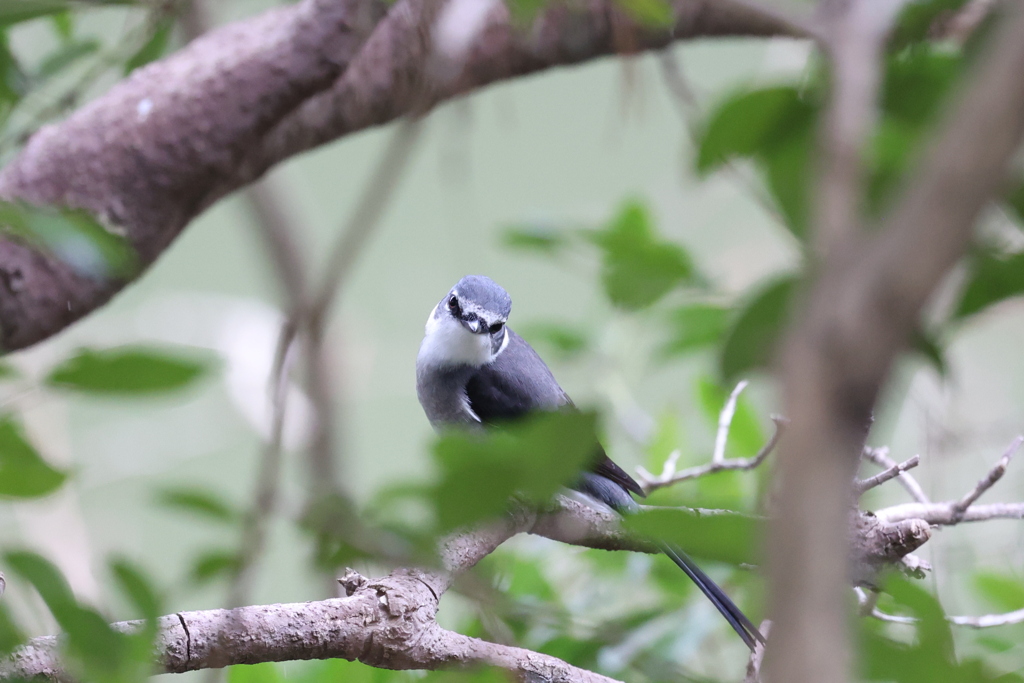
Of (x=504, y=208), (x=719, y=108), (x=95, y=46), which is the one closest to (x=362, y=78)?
(x=95, y=46)

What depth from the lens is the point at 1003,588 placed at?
1387 millimetres

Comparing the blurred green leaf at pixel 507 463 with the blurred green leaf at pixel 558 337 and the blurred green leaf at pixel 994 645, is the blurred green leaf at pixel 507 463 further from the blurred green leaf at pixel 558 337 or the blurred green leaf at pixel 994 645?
the blurred green leaf at pixel 558 337

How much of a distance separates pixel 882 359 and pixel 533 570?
1634 millimetres

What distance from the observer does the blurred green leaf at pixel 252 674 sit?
44.6 inches

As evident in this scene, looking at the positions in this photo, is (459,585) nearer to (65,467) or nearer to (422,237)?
(65,467)

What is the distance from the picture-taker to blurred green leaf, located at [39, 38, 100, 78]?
1.68 metres

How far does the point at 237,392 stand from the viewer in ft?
11.1

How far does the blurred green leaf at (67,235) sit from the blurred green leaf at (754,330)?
1.53 feet

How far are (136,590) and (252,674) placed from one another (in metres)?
0.78

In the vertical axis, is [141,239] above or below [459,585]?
below

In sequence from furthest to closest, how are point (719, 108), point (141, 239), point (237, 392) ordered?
point (237, 392), point (141, 239), point (719, 108)

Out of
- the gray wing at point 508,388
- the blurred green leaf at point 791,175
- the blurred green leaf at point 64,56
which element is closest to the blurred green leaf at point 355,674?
the blurred green leaf at point 791,175

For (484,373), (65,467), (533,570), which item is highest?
(65,467)

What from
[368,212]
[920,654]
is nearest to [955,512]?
[920,654]
